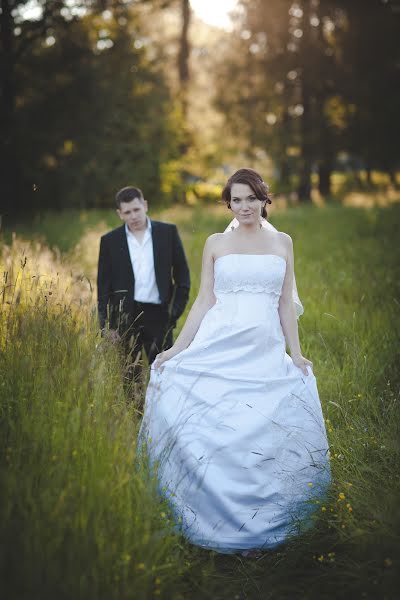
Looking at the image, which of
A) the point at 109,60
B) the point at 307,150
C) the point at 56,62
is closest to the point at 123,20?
the point at 109,60

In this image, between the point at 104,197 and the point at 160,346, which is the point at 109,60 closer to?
the point at 104,197

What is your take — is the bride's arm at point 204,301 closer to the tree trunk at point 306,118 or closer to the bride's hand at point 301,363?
the bride's hand at point 301,363

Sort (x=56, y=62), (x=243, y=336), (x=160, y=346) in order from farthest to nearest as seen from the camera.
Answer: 1. (x=56, y=62)
2. (x=160, y=346)
3. (x=243, y=336)


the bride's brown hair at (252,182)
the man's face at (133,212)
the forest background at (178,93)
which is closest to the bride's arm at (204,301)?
the bride's brown hair at (252,182)

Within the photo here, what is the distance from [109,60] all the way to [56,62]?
2.54 metres

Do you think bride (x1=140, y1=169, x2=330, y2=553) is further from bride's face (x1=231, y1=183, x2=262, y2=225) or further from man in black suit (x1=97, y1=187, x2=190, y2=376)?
man in black suit (x1=97, y1=187, x2=190, y2=376)

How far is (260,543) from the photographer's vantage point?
3.35 metres

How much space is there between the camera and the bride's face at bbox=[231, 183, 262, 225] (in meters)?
3.90

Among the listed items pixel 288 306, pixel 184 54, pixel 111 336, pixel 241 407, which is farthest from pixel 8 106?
pixel 241 407

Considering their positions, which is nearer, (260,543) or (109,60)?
(260,543)

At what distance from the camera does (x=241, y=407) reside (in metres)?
3.57

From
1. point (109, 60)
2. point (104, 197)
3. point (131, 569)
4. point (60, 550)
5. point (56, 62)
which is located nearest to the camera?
point (60, 550)

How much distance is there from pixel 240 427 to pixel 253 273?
3.62ft

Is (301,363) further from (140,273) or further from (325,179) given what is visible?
(325,179)
